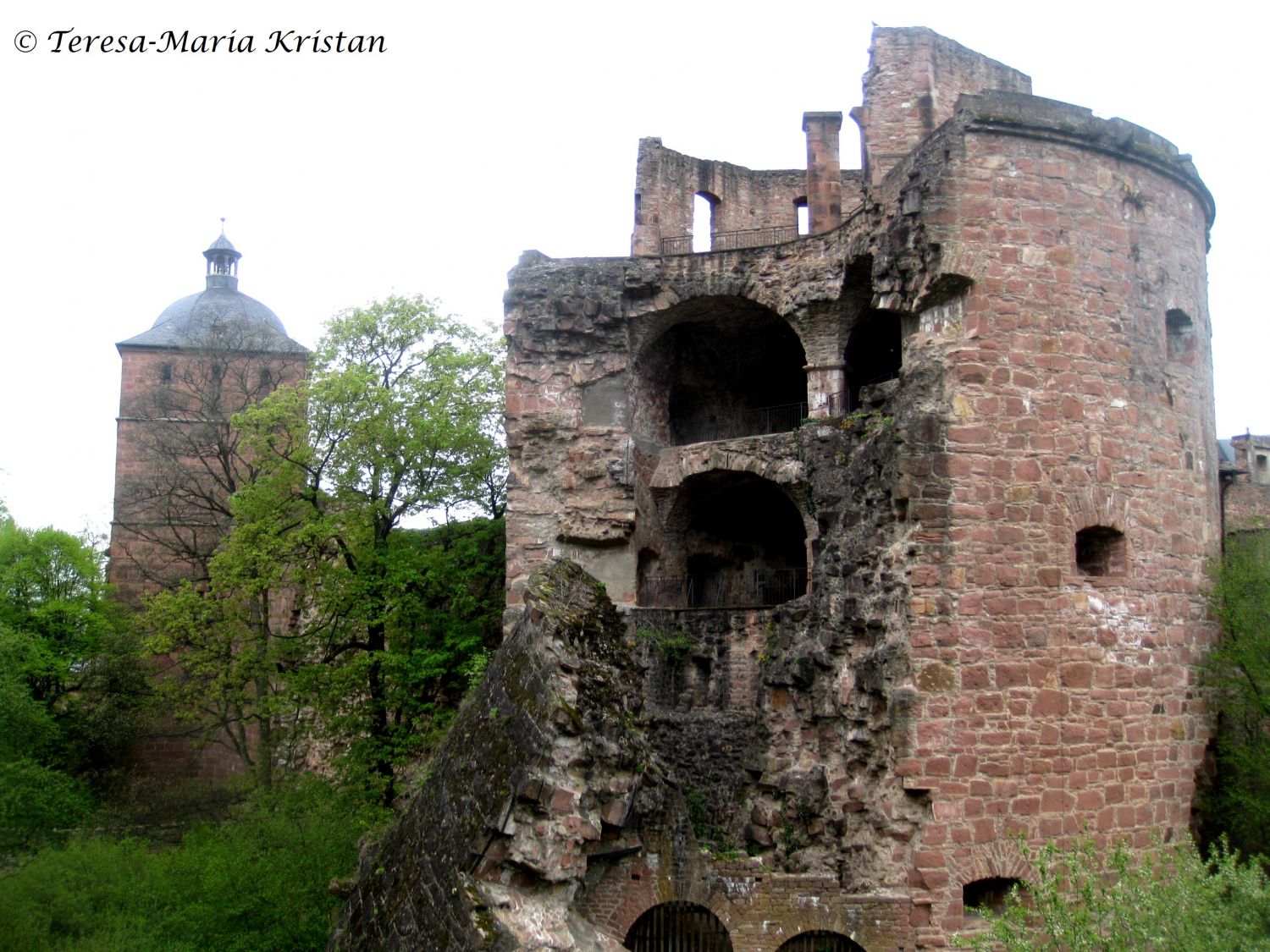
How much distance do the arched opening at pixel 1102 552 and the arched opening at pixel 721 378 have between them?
22.8 feet

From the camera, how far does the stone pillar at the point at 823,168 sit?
21.8m

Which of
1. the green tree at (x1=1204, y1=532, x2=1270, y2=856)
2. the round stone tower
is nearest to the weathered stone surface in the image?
the green tree at (x1=1204, y1=532, x2=1270, y2=856)

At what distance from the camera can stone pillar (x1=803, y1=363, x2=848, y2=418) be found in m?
17.4

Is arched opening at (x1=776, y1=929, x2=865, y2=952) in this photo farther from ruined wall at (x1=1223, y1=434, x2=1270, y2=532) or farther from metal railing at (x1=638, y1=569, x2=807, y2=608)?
ruined wall at (x1=1223, y1=434, x2=1270, y2=532)

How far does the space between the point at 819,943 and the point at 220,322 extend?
23.1m

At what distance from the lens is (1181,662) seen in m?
12.2

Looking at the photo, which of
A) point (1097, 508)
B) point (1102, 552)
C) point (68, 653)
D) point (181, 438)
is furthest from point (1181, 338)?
point (68, 653)

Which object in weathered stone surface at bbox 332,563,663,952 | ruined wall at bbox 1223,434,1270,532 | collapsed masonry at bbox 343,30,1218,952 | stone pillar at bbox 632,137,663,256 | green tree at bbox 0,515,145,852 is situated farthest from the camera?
ruined wall at bbox 1223,434,1270,532

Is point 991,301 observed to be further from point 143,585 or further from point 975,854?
point 143,585

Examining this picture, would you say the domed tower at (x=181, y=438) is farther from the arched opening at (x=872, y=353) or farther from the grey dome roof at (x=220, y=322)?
the arched opening at (x=872, y=353)

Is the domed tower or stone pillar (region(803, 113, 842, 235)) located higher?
stone pillar (region(803, 113, 842, 235))

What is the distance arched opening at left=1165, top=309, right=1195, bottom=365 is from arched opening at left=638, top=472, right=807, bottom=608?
6.74 meters

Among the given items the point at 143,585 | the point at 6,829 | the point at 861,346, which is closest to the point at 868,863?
the point at 861,346

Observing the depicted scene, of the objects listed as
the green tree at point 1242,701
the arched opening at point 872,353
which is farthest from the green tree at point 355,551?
the green tree at point 1242,701
